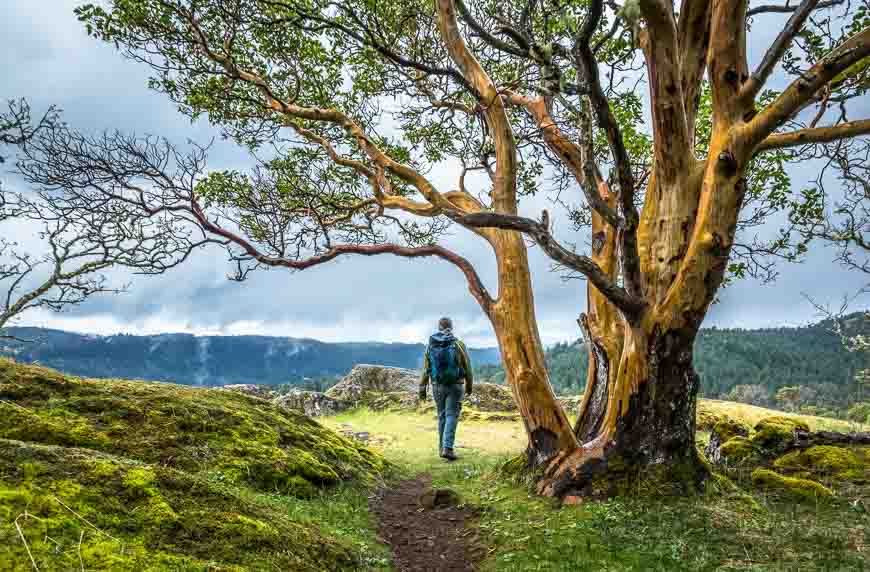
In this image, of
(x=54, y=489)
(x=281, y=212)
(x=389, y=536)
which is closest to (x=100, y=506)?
(x=54, y=489)

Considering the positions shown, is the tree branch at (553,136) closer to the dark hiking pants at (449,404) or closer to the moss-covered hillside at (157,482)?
the dark hiking pants at (449,404)

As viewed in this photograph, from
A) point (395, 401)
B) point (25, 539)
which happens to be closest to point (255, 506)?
point (25, 539)

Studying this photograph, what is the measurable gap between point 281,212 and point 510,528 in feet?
30.6

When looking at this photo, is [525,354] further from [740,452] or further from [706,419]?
[706,419]

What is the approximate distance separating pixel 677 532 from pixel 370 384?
72.8 feet

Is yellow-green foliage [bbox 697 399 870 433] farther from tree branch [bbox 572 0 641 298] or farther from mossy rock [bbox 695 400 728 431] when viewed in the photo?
tree branch [bbox 572 0 641 298]

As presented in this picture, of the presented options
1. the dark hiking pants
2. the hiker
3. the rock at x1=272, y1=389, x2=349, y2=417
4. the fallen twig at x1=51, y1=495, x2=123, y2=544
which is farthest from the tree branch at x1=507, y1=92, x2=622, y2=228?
the rock at x1=272, y1=389, x2=349, y2=417

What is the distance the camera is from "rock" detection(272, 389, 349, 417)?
23406 mm

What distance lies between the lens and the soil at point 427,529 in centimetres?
611

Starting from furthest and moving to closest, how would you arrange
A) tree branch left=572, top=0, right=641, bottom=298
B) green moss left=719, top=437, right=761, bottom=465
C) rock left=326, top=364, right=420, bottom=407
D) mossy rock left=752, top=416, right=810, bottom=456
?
rock left=326, top=364, right=420, bottom=407, mossy rock left=752, top=416, right=810, bottom=456, green moss left=719, top=437, right=761, bottom=465, tree branch left=572, top=0, right=641, bottom=298

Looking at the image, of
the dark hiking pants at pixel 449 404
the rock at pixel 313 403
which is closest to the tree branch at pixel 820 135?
the dark hiking pants at pixel 449 404

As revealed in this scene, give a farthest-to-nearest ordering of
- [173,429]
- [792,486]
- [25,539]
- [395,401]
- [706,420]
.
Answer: [395,401] < [706,420] < [792,486] < [173,429] < [25,539]

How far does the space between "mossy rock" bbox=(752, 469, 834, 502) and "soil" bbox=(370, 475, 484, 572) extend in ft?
16.4

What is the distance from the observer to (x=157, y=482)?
12.0ft
